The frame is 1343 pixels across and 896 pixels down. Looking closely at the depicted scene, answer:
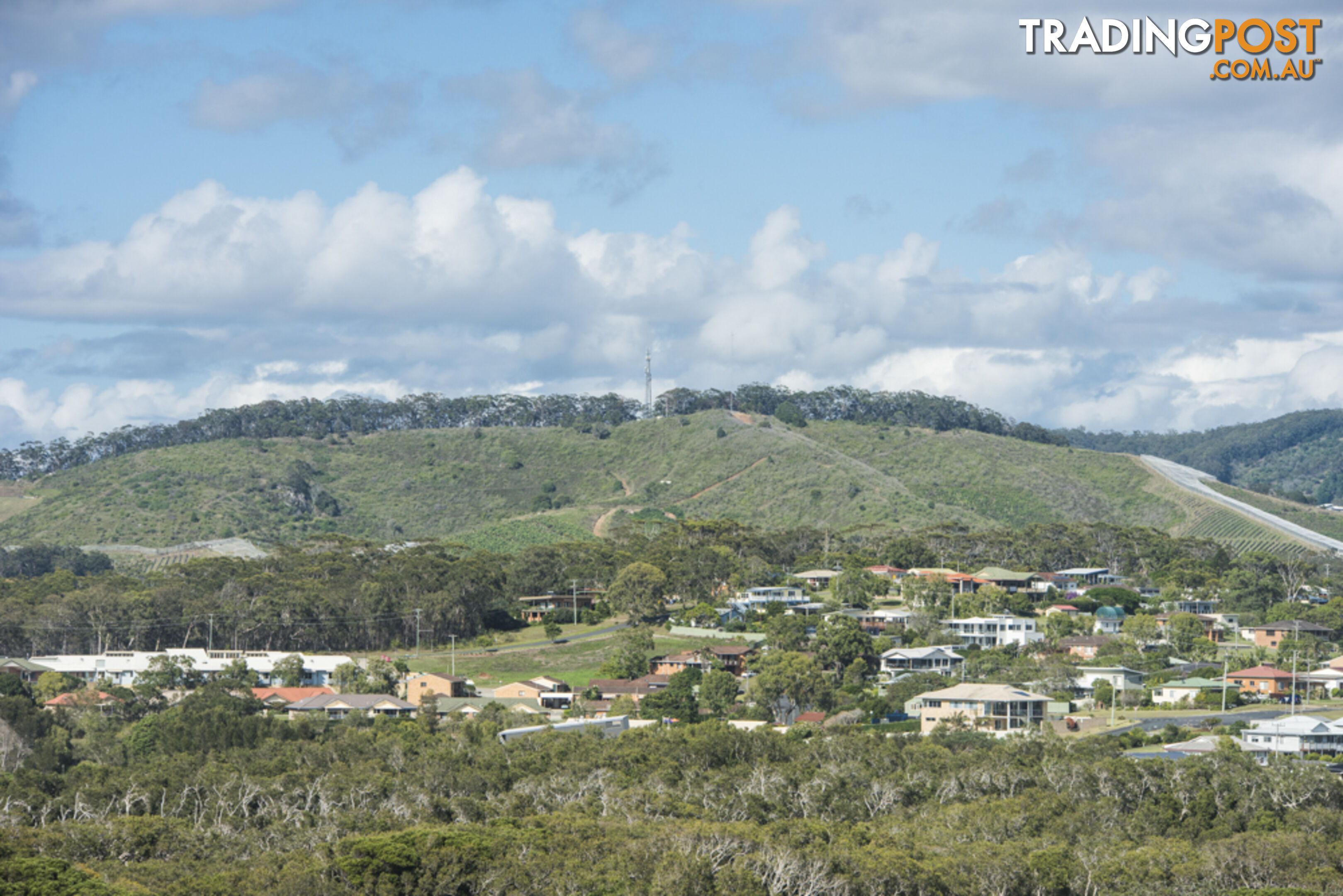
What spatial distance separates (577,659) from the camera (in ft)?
313

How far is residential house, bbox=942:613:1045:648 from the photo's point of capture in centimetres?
9581

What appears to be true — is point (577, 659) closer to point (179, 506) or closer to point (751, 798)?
point (751, 798)

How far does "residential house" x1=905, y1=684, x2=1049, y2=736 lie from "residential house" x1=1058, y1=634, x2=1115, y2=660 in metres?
14.4

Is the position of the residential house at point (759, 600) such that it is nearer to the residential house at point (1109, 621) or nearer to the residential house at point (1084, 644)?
Answer: the residential house at point (1084, 644)

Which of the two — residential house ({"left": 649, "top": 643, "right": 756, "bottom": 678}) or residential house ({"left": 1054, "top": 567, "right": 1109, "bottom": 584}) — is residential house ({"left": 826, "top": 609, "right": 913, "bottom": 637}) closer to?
residential house ({"left": 649, "top": 643, "right": 756, "bottom": 678})

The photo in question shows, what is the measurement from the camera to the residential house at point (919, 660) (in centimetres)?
8894

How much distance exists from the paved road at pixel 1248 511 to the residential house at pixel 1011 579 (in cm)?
4278

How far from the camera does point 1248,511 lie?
164500 mm

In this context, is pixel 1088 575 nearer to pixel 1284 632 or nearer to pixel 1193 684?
pixel 1284 632

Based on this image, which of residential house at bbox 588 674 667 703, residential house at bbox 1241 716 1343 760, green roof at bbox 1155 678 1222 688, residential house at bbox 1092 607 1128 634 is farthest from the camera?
residential house at bbox 1092 607 1128 634

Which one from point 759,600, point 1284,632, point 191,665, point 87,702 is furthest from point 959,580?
point 87,702

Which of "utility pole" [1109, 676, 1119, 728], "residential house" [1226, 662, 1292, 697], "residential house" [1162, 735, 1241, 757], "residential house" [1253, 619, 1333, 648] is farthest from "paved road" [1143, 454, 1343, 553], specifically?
"residential house" [1162, 735, 1241, 757]

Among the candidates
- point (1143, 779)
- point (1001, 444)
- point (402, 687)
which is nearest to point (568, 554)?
point (402, 687)

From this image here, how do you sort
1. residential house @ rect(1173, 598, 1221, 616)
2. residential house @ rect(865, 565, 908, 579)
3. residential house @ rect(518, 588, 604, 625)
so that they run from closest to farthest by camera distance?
residential house @ rect(1173, 598, 1221, 616), residential house @ rect(518, 588, 604, 625), residential house @ rect(865, 565, 908, 579)
